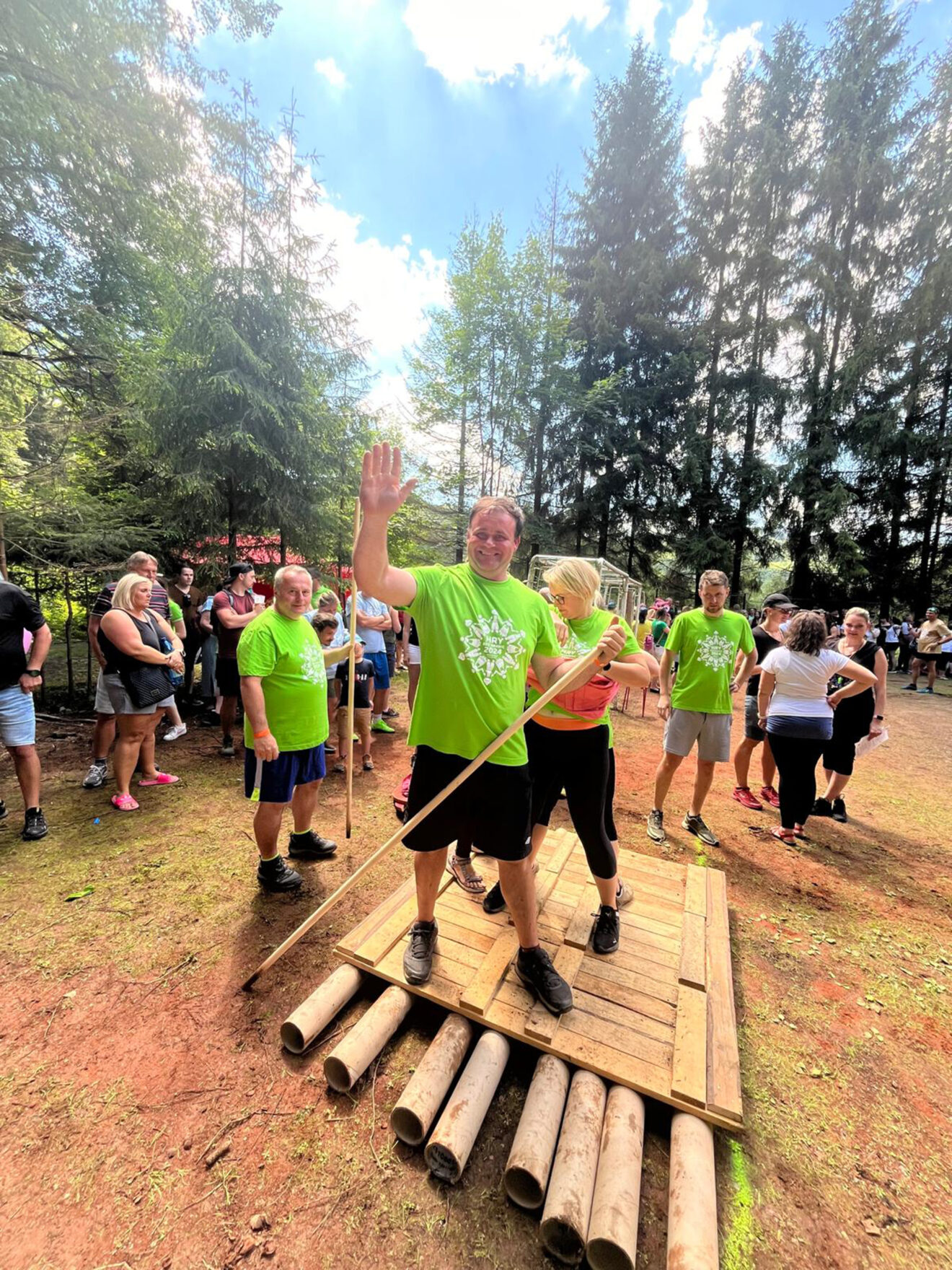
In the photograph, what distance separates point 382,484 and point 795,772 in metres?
4.20

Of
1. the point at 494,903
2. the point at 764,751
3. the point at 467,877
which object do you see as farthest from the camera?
the point at 764,751

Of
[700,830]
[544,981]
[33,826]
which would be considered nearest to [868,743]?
[700,830]

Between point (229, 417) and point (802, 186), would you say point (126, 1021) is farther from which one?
point (802, 186)

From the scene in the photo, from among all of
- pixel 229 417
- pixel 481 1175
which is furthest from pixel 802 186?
pixel 481 1175

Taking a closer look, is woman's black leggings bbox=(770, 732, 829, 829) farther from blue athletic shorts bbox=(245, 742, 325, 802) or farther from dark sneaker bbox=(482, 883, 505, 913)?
blue athletic shorts bbox=(245, 742, 325, 802)

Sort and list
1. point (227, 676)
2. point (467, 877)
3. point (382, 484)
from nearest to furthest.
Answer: point (382, 484), point (467, 877), point (227, 676)

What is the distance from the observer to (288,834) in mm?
4051

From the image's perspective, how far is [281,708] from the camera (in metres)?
3.09

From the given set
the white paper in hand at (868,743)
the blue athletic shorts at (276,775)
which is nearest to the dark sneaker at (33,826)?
the blue athletic shorts at (276,775)

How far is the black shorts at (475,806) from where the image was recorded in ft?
6.93

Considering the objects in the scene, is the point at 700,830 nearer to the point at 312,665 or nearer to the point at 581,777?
the point at 581,777

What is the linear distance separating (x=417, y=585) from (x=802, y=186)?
27.6m

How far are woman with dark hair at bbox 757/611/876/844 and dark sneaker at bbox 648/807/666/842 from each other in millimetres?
1072

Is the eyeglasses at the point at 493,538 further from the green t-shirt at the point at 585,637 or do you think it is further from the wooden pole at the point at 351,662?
the green t-shirt at the point at 585,637
